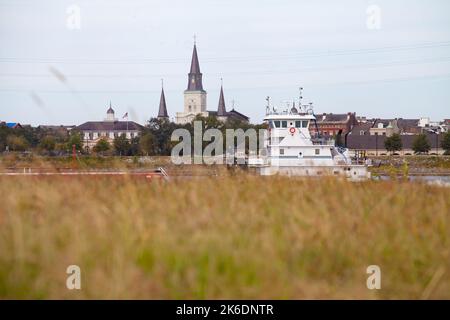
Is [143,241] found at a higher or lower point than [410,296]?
higher

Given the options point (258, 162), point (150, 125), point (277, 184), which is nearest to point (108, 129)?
point (150, 125)

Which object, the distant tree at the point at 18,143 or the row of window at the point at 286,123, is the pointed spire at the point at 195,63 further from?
the distant tree at the point at 18,143

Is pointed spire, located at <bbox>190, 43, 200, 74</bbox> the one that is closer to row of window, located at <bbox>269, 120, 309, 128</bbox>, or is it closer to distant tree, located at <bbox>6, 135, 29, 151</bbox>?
row of window, located at <bbox>269, 120, 309, 128</bbox>

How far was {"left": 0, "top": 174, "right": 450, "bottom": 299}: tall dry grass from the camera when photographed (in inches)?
227

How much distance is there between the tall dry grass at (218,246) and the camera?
5.78 m

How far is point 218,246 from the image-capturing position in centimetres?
628

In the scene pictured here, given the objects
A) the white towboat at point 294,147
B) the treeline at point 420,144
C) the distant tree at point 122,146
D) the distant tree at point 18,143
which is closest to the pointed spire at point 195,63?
the treeline at point 420,144

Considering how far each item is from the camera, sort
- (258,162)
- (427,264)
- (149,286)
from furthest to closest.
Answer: (258,162) < (427,264) < (149,286)

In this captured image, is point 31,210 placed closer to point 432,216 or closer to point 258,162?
point 432,216

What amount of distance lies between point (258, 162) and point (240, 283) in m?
32.6

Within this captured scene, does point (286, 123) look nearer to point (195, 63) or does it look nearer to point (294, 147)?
point (294, 147)

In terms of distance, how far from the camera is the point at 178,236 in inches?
256

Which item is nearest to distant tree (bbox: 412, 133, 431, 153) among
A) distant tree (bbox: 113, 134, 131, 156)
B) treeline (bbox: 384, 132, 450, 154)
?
treeline (bbox: 384, 132, 450, 154)

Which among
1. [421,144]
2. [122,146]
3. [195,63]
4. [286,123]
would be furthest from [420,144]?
[195,63]
